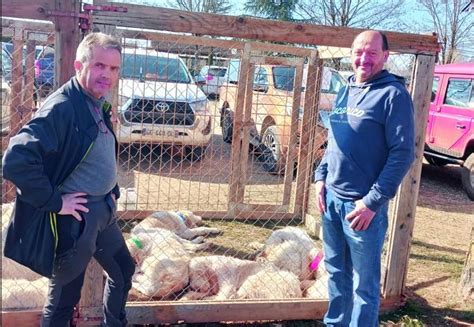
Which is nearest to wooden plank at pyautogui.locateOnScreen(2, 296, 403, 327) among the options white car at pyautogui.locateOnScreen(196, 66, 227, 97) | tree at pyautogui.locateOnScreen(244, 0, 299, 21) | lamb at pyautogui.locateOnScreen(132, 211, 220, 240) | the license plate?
lamb at pyautogui.locateOnScreen(132, 211, 220, 240)

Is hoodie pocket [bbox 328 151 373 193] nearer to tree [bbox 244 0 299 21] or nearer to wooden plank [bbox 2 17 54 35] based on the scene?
wooden plank [bbox 2 17 54 35]

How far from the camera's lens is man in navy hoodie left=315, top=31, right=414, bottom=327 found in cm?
256

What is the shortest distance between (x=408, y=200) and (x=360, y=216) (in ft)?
3.96

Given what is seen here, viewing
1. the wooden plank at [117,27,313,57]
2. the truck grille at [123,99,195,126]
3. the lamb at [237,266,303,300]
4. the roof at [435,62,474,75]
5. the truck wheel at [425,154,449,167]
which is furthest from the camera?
the truck wheel at [425,154,449,167]

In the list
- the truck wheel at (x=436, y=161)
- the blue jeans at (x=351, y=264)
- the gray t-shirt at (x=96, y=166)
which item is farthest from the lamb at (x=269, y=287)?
the truck wheel at (x=436, y=161)

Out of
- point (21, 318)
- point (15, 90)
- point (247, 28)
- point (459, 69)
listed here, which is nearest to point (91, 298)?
point (21, 318)

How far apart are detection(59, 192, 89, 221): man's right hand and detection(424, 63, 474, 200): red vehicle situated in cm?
749

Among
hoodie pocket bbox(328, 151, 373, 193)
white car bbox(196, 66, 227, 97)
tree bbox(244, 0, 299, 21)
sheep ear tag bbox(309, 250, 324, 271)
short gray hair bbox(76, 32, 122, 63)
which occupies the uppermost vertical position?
tree bbox(244, 0, 299, 21)

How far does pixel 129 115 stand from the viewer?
6844 millimetres

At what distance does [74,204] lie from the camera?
2223 mm

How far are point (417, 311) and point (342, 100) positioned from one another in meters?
1.98

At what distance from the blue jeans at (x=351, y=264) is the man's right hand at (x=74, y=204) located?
1376 mm

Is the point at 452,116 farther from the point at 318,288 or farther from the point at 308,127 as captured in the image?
the point at 318,288

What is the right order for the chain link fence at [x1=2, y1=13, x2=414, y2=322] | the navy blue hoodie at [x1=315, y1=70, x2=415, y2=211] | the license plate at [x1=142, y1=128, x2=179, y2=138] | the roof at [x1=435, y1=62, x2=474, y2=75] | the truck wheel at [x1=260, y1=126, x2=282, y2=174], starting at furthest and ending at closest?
the roof at [x1=435, y1=62, x2=474, y2=75] < the truck wheel at [x1=260, y1=126, x2=282, y2=174] < the license plate at [x1=142, y1=128, x2=179, y2=138] < the chain link fence at [x1=2, y1=13, x2=414, y2=322] < the navy blue hoodie at [x1=315, y1=70, x2=415, y2=211]
